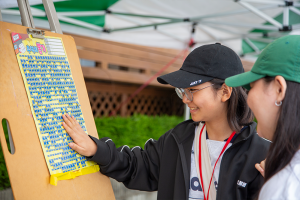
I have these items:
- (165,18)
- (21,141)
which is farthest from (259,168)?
(165,18)

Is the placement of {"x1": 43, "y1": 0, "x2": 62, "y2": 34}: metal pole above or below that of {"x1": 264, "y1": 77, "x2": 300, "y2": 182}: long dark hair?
above

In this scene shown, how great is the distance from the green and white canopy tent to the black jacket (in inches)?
72.7

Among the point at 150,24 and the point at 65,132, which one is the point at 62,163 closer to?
the point at 65,132

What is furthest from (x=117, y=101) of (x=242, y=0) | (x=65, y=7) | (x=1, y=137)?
(x=1, y=137)

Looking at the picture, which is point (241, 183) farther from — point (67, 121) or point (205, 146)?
point (67, 121)

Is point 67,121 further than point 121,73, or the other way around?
point 121,73

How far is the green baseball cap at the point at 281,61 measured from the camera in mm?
776

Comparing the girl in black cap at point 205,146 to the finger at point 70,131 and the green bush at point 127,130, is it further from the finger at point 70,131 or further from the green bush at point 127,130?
the green bush at point 127,130

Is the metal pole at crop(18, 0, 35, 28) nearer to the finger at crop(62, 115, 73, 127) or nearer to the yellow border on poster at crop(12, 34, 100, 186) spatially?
the yellow border on poster at crop(12, 34, 100, 186)

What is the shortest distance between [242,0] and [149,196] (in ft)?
7.38

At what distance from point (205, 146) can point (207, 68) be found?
408 millimetres

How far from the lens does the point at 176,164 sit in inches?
54.2

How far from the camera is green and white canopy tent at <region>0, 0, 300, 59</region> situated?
9.43 feet

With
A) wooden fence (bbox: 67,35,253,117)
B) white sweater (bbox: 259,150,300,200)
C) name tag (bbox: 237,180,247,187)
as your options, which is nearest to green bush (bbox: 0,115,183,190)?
wooden fence (bbox: 67,35,253,117)
